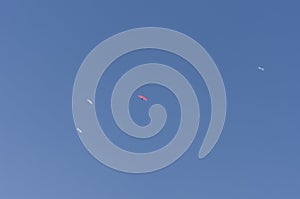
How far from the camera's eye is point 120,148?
1447 millimetres

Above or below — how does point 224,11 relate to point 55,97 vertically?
above

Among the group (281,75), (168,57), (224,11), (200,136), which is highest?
(224,11)

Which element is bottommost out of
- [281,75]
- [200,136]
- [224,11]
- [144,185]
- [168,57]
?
[144,185]

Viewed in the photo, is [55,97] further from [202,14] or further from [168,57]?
[202,14]

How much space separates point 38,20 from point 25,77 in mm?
223

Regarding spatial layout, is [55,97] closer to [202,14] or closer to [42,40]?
[42,40]

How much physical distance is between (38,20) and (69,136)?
458 millimetres

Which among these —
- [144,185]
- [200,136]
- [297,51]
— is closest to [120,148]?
[144,185]

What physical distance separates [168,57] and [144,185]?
1.62ft

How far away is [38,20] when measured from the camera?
146 centimetres

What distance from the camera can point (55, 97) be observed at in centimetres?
146

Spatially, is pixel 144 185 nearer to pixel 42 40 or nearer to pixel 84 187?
pixel 84 187

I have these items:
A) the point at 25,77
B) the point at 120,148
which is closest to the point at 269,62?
the point at 120,148

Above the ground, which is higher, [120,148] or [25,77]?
[25,77]
